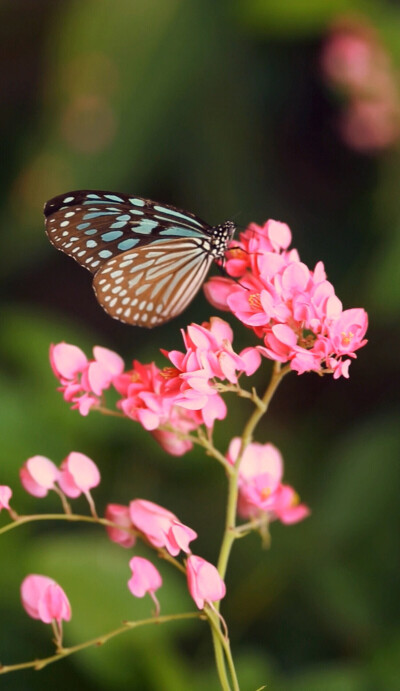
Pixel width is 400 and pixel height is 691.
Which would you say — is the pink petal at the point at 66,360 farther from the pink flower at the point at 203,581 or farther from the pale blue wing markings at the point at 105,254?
the pink flower at the point at 203,581

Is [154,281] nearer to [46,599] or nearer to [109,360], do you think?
[109,360]

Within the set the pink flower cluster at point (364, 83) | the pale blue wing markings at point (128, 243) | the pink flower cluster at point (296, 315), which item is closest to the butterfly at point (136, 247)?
the pale blue wing markings at point (128, 243)

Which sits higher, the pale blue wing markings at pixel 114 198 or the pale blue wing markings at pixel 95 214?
the pale blue wing markings at pixel 114 198

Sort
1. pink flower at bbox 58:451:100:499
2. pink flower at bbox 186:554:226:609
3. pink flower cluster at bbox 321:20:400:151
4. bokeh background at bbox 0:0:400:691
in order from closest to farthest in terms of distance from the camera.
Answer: pink flower at bbox 186:554:226:609 → pink flower at bbox 58:451:100:499 → bokeh background at bbox 0:0:400:691 → pink flower cluster at bbox 321:20:400:151

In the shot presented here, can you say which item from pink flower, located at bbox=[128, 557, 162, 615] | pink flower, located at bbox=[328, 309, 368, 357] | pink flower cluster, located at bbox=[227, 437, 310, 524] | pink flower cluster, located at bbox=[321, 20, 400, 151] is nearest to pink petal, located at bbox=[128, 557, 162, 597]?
pink flower, located at bbox=[128, 557, 162, 615]

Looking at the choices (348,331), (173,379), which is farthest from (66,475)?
(348,331)

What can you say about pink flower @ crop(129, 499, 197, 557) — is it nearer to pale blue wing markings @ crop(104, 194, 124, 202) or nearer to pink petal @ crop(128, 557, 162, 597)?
pink petal @ crop(128, 557, 162, 597)

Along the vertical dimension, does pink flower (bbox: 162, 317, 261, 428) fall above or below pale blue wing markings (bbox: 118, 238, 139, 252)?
below
